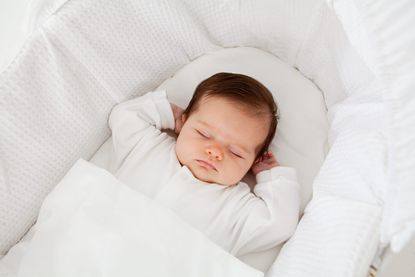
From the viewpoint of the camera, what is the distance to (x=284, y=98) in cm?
137

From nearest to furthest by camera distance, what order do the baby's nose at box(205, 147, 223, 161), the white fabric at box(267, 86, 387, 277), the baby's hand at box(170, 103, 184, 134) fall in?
the white fabric at box(267, 86, 387, 277)
the baby's nose at box(205, 147, 223, 161)
the baby's hand at box(170, 103, 184, 134)

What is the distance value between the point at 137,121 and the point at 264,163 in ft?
1.20

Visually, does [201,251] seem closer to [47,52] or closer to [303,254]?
[303,254]

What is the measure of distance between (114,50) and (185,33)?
25cm

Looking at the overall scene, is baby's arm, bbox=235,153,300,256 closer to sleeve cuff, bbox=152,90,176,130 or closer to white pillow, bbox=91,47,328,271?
white pillow, bbox=91,47,328,271

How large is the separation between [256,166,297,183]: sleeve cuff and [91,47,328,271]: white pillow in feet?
0.27

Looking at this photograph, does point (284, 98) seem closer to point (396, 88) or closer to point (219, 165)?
point (219, 165)

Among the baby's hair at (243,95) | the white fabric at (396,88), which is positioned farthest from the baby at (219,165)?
the white fabric at (396,88)

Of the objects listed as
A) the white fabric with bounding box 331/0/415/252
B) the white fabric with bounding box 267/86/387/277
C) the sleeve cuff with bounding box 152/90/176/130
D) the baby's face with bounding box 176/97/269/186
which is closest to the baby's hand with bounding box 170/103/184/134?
the sleeve cuff with bounding box 152/90/176/130

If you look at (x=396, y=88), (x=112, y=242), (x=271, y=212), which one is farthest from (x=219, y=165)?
(x=396, y=88)

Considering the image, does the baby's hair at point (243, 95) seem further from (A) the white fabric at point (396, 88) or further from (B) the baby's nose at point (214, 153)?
(A) the white fabric at point (396, 88)

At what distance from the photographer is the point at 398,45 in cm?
72

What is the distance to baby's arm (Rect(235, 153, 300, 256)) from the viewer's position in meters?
1.06

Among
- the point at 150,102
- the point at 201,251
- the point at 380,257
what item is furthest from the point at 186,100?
the point at 380,257
